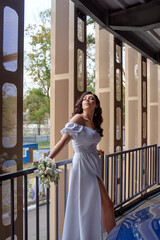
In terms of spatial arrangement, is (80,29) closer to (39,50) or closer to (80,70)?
(80,70)

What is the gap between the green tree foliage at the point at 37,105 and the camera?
14.6 feet

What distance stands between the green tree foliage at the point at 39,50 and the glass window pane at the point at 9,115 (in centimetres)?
250

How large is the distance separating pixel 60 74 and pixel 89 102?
102cm

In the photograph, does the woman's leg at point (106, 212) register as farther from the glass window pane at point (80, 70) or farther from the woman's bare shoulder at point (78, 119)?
the glass window pane at point (80, 70)

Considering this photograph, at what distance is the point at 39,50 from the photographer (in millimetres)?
4742

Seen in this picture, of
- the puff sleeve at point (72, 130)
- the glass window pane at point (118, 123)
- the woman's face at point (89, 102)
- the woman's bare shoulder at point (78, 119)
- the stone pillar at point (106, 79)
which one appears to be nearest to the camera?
the puff sleeve at point (72, 130)

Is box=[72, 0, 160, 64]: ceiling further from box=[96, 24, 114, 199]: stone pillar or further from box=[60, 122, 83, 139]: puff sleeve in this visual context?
box=[60, 122, 83, 139]: puff sleeve

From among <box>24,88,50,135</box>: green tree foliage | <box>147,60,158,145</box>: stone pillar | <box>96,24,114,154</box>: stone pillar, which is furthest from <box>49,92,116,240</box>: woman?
<box>147,60,158,145</box>: stone pillar

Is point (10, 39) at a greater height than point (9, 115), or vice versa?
point (10, 39)

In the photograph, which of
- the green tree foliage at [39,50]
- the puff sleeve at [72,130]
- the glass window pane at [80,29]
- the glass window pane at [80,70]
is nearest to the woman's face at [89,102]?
the puff sleeve at [72,130]

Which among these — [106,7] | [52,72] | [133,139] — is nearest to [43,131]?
[52,72]

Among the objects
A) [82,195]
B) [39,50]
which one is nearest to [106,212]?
[82,195]

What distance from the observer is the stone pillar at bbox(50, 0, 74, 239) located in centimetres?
309

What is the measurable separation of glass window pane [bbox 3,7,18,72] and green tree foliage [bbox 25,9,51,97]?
93.8 inches
